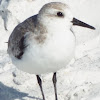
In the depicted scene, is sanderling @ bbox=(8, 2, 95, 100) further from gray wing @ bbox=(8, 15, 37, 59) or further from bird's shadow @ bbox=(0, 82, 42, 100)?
bird's shadow @ bbox=(0, 82, 42, 100)

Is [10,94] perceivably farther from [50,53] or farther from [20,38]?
[50,53]

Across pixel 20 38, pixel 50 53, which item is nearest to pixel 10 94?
pixel 20 38

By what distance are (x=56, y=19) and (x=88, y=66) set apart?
178cm

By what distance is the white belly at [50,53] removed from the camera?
4.80 metres

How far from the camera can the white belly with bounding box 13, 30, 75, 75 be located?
4.80 m

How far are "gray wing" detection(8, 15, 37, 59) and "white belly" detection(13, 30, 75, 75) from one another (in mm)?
199

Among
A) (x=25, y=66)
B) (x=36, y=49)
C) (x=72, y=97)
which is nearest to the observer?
(x=36, y=49)

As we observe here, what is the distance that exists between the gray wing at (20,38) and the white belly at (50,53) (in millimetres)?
199

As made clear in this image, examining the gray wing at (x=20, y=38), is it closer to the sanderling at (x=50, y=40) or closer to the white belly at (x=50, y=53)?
the sanderling at (x=50, y=40)

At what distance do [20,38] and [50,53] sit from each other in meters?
0.67

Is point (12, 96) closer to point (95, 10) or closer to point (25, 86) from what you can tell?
point (25, 86)

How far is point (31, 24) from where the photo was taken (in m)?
5.22

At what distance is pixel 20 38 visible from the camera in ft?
17.3

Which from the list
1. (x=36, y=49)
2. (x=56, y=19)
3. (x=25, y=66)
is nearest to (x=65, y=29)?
(x=56, y=19)
